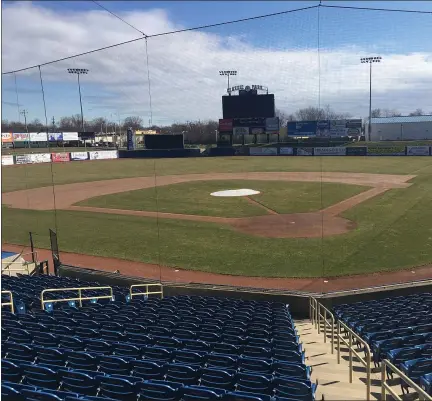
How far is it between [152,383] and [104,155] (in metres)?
65.9

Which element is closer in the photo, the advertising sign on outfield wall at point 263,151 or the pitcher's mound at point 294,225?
the pitcher's mound at point 294,225

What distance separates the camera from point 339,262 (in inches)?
613

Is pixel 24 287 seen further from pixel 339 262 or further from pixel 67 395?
pixel 339 262

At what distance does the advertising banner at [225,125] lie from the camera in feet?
180

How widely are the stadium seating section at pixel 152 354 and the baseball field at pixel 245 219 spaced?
244 inches

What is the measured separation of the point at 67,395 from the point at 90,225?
1952cm

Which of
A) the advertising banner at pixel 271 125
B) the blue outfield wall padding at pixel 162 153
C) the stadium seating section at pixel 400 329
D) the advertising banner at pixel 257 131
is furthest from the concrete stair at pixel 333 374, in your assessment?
the blue outfield wall padding at pixel 162 153

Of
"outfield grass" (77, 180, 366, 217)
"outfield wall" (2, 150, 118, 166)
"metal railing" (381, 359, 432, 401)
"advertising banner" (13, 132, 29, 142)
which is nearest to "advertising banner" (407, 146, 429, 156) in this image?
"outfield grass" (77, 180, 366, 217)

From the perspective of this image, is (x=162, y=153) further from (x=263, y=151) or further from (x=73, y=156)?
(x=263, y=151)

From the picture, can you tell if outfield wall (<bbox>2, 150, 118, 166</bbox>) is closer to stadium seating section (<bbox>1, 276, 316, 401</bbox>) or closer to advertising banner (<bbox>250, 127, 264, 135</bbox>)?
advertising banner (<bbox>250, 127, 264, 135</bbox>)

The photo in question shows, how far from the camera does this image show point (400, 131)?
129 ft

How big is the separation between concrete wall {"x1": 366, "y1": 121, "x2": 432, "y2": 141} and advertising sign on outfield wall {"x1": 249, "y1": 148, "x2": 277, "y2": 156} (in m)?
21.6

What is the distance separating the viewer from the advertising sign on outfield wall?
2405 inches

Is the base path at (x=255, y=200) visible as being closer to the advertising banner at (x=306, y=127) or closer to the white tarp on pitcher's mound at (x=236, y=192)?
the white tarp on pitcher's mound at (x=236, y=192)
